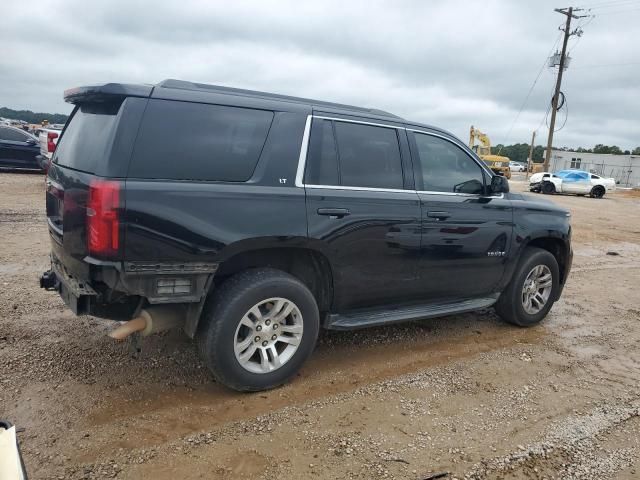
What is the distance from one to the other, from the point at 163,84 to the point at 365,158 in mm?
1595

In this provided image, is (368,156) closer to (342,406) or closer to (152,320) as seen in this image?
(342,406)

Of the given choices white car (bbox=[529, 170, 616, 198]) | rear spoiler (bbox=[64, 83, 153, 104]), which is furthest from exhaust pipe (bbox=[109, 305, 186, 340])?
white car (bbox=[529, 170, 616, 198])

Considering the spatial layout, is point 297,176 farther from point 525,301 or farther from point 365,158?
point 525,301

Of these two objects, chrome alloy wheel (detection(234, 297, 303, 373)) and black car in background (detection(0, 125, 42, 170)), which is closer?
chrome alloy wheel (detection(234, 297, 303, 373))

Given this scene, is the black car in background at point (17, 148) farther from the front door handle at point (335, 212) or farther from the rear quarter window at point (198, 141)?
the front door handle at point (335, 212)

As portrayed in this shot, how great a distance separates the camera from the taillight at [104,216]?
2.89 meters

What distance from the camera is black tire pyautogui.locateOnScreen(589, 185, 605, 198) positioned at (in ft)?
89.5

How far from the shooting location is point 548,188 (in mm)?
27438

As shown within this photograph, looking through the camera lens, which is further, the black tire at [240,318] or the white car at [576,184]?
the white car at [576,184]

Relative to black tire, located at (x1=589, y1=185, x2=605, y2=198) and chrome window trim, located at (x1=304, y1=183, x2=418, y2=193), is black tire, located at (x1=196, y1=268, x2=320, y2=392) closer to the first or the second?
chrome window trim, located at (x1=304, y1=183, x2=418, y2=193)

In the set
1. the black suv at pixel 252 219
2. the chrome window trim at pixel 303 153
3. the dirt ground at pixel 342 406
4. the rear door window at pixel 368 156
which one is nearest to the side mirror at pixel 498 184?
the black suv at pixel 252 219

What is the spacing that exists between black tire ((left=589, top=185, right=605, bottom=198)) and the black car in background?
26498mm

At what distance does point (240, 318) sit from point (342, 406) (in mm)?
926

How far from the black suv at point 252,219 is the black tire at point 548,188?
25346 mm
